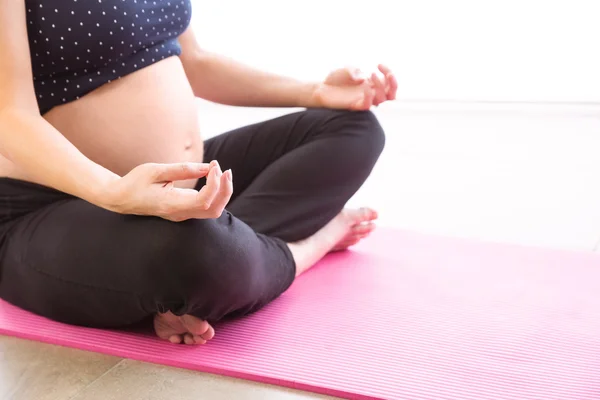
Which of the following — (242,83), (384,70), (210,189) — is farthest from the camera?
(242,83)

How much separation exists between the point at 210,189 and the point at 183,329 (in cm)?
23

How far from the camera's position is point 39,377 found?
32.3 inches

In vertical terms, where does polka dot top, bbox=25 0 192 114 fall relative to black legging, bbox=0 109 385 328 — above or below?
above

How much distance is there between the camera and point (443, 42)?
2.15 meters

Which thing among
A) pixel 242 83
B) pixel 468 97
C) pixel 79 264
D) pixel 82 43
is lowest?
pixel 468 97

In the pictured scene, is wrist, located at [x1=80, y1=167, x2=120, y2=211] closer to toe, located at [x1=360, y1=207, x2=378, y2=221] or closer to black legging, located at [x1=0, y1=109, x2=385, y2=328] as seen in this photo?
black legging, located at [x1=0, y1=109, x2=385, y2=328]

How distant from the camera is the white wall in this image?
201 centimetres

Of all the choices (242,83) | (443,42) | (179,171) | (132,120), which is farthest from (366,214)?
(443,42)

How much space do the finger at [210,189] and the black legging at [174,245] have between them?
0.26 ft

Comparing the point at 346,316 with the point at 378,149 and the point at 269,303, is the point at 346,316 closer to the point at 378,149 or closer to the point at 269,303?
the point at 269,303

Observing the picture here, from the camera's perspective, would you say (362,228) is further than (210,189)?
Yes

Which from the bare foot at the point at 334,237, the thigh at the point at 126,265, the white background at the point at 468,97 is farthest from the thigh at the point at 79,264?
the white background at the point at 468,97

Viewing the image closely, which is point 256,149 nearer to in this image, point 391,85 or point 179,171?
point 391,85

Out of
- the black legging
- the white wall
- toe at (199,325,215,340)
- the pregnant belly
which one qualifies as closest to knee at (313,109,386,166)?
the black legging
